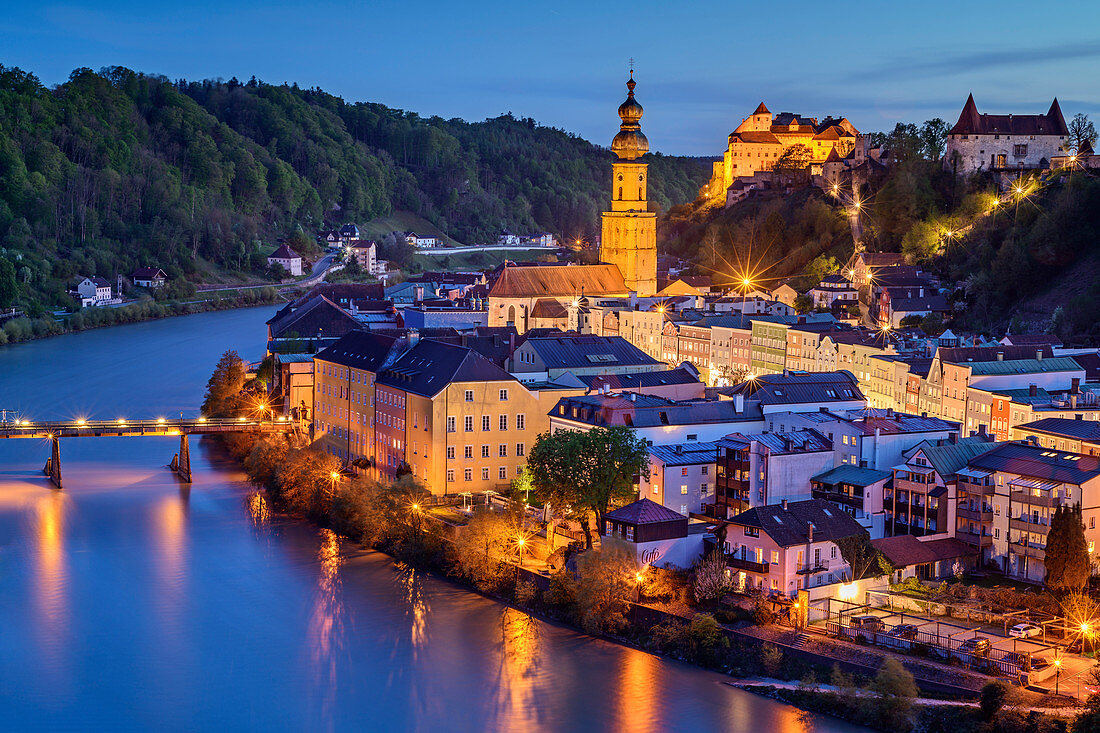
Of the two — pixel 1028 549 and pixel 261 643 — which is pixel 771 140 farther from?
pixel 261 643

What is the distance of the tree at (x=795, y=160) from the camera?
46000mm

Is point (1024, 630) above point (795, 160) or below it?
below

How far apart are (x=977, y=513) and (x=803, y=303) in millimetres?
18020

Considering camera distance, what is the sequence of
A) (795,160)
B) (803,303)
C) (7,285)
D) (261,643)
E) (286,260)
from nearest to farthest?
(261,643), (803,303), (7,285), (795,160), (286,260)

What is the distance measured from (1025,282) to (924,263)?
15.2ft

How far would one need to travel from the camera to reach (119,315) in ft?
146

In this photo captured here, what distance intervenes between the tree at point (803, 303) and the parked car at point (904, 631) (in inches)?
775

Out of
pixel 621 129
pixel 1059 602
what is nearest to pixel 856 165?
pixel 621 129

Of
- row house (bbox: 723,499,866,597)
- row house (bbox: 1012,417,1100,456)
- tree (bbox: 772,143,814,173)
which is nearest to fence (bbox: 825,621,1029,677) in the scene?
row house (bbox: 723,499,866,597)

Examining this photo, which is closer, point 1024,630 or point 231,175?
point 1024,630

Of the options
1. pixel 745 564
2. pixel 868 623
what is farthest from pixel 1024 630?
pixel 745 564

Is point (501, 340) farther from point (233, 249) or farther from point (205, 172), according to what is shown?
point (205, 172)

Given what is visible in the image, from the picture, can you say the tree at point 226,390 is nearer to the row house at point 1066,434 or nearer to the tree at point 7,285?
the row house at point 1066,434

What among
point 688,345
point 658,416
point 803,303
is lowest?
point 658,416
